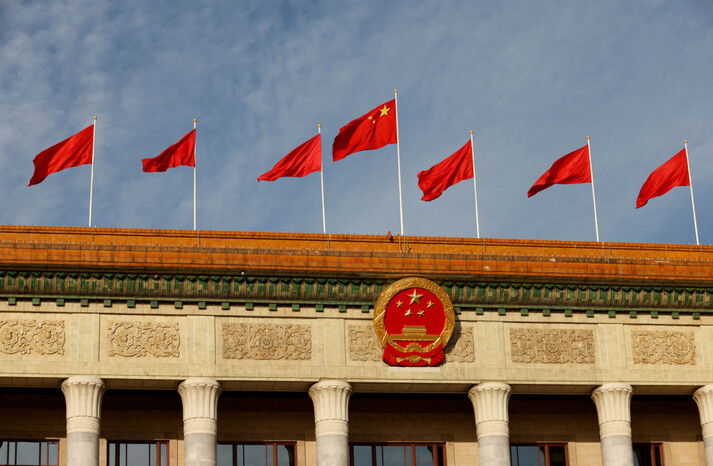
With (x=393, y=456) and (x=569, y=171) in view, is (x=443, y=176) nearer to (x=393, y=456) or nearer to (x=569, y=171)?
(x=569, y=171)

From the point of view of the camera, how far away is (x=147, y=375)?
41.9 meters

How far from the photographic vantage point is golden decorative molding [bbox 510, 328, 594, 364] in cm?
4438

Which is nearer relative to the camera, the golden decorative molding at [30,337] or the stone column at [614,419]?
the golden decorative molding at [30,337]

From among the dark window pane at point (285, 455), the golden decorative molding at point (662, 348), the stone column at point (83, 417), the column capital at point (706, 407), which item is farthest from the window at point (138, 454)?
the column capital at point (706, 407)

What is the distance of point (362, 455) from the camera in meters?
45.8

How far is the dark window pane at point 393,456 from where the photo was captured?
45.8m

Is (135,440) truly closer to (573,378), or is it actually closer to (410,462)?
(410,462)

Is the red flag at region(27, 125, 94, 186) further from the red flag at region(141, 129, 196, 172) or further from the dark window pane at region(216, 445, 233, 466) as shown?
the dark window pane at region(216, 445, 233, 466)

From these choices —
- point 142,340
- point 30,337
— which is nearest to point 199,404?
point 142,340

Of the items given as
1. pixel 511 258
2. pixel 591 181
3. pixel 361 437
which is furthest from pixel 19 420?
pixel 591 181

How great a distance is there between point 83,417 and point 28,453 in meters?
3.89

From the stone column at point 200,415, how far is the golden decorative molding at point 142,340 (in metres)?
1.21

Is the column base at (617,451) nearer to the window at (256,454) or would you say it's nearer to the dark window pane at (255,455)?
the window at (256,454)

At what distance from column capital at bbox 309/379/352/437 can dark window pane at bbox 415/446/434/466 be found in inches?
166
